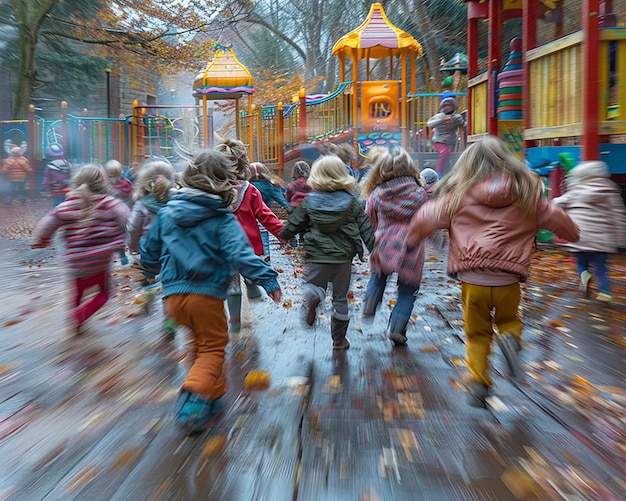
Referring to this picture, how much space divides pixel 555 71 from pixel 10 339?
735cm

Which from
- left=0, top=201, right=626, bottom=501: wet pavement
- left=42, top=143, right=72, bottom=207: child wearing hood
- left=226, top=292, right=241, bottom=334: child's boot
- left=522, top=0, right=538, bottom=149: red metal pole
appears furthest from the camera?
left=42, top=143, right=72, bottom=207: child wearing hood

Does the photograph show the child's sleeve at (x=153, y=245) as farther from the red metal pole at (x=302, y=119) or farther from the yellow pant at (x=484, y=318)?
the red metal pole at (x=302, y=119)

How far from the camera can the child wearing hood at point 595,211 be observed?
Answer: 6680mm

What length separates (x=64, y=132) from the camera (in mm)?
23656

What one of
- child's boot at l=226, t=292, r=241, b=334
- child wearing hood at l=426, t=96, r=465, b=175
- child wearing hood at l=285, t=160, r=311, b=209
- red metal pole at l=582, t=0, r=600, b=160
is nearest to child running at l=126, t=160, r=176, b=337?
child's boot at l=226, t=292, r=241, b=334

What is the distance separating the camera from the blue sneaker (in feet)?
12.5

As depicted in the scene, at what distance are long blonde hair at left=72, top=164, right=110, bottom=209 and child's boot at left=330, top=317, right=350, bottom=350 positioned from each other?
2.48 meters

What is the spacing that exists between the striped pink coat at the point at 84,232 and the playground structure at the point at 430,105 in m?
5.62

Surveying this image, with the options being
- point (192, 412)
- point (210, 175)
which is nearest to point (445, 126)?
point (210, 175)

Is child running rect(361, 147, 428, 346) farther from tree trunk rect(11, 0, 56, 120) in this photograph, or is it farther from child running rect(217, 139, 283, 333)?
tree trunk rect(11, 0, 56, 120)

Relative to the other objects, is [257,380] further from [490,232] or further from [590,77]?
[590,77]

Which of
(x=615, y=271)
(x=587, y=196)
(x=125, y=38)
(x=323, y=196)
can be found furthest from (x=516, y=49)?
(x=125, y=38)

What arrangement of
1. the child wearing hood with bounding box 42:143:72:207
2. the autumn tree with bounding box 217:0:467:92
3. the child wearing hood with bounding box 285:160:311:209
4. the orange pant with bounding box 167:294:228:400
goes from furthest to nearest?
1. the autumn tree with bounding box 217:0:467:92
2. the child wearing hood with bounding box 42:143:72:207
3. the child wearing hood with bounding box 285:160:311:209
4. the orange pant with bounding box 167:294:228:400

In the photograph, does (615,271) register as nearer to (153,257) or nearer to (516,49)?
(516,49)
